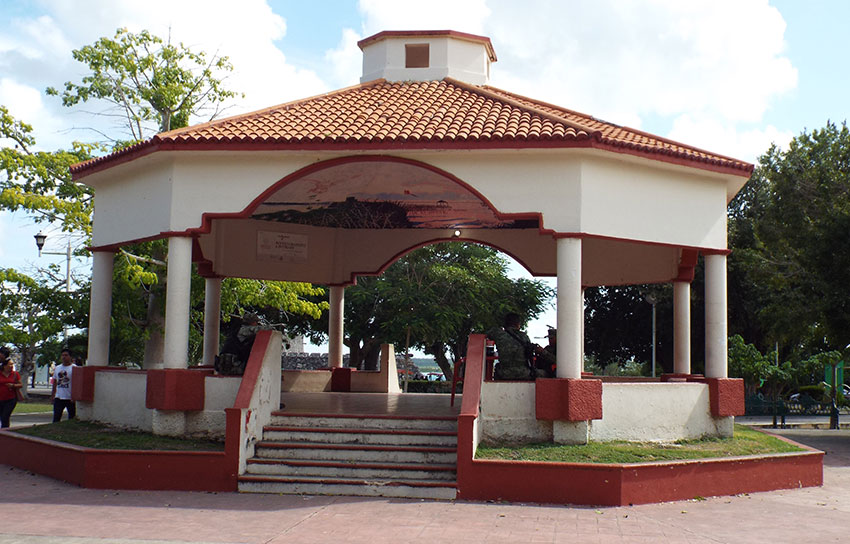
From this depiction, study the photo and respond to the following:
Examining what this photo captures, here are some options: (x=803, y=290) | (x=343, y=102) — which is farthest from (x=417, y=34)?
(x=803, y=290)

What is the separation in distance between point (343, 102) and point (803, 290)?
13478 mm

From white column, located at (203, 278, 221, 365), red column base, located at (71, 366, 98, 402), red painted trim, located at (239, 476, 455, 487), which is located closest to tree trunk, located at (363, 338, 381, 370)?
white column, located at (203, 278, 221, 365)

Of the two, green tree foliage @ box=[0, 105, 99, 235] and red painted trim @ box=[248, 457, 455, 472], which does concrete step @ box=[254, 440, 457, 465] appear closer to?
red painted trim @ box=[248, 457, 455, 472]

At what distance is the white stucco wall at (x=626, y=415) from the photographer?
11125mm

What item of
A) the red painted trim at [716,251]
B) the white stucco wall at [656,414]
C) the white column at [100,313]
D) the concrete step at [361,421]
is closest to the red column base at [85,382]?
the white column at [100,313]

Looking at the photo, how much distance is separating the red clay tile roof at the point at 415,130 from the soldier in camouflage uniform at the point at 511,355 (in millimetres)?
2796

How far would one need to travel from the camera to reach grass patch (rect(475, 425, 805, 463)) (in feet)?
33.9

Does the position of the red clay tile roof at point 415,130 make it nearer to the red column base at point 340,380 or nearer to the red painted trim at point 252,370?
the red painted trim at point 252,370

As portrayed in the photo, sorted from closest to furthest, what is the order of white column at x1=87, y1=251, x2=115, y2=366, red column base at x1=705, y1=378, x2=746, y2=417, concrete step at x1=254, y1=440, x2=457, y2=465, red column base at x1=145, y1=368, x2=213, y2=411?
1. concrete step at x1=254, y1=440, x2=457, y2=465
2. red column base at x1=145, y1=368, x2=213, y2=411
3. red column base at x1=705, y1=378, x2=746, y2=417
4. white column at x1=87, y1=251, x2=115, y2=366

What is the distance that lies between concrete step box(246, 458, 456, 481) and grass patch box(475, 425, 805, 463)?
0.55m

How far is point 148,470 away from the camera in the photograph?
1062 centimetres

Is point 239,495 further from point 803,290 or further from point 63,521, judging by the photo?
point 803,290

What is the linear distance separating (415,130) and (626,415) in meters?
4.76

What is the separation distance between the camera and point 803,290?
2159 centimetres
